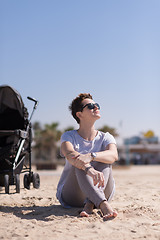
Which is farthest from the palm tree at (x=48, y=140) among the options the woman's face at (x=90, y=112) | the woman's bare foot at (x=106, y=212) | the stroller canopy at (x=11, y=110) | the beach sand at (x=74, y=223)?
the woman's bare foot at (x=106, y=212)

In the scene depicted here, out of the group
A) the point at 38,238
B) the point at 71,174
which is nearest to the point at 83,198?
the point at 71,174

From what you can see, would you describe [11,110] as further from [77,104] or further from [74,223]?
[74,223]

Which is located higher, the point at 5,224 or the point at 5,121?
the point at 5,121

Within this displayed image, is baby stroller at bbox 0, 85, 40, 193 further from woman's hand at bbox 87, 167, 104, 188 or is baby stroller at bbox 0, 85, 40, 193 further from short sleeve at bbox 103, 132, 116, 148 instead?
woman's hand at bbox 87, 167, 104, 188

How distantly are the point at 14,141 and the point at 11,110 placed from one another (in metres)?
1.03

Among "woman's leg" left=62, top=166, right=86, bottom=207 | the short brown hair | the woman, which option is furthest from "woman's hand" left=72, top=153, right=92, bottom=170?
the short brown hair

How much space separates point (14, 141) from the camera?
6074 mm

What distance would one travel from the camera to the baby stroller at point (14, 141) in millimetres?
5695

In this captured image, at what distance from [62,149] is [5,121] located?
12.4 feet

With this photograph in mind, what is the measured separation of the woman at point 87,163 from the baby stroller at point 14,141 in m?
2.10

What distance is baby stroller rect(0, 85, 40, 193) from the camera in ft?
18.7

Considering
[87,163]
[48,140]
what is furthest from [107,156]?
[48,140]

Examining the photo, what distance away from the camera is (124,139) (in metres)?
40.9

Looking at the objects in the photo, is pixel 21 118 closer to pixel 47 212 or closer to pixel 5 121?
pixel 5 121
